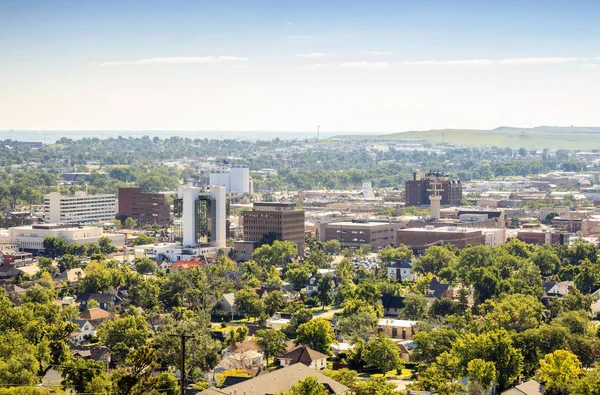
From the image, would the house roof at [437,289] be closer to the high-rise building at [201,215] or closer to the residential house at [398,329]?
the residential house at [398,329]

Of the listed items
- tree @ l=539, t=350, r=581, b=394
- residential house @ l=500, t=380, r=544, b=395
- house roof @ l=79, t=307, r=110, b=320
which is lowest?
house roof @ l=79, t=307, r=110, b=320

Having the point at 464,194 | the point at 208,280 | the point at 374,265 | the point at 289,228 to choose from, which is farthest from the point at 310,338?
the point at 464,194

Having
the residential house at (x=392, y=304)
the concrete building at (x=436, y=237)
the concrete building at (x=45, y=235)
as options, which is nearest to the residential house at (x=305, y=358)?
the residential house at (x=392, y=304)

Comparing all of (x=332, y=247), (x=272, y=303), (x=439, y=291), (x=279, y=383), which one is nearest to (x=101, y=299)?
(x=272, y=303)

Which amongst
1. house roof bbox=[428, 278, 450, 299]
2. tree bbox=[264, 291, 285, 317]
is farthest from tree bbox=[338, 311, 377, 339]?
house roof bbox=[428, 278, 450, 299]

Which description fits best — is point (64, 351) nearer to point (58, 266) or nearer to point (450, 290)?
point (450, 290)

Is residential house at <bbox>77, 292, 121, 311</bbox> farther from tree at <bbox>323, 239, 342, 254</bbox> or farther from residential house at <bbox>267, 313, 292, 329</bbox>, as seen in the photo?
tree at <bbox>323, 239, 342, 254</bbox>

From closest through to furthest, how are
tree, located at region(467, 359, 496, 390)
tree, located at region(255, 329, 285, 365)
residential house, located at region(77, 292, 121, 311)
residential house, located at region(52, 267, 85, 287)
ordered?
tree, located at region(467, 359, 496, 390), tree, located at region(255, 329, 285, 365), residential house, located at region(77, 292, 121, 311), residential house, located at region(52, 267, 85, 287)

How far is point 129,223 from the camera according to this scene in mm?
97250

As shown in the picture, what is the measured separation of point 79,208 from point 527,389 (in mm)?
72916

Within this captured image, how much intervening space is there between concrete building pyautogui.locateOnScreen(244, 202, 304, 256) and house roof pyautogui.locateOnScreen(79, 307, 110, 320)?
2874 centimetres

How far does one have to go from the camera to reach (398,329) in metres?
46.1

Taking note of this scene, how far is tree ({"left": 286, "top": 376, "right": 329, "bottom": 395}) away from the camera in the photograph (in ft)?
99.4

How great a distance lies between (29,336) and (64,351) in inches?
68.5
